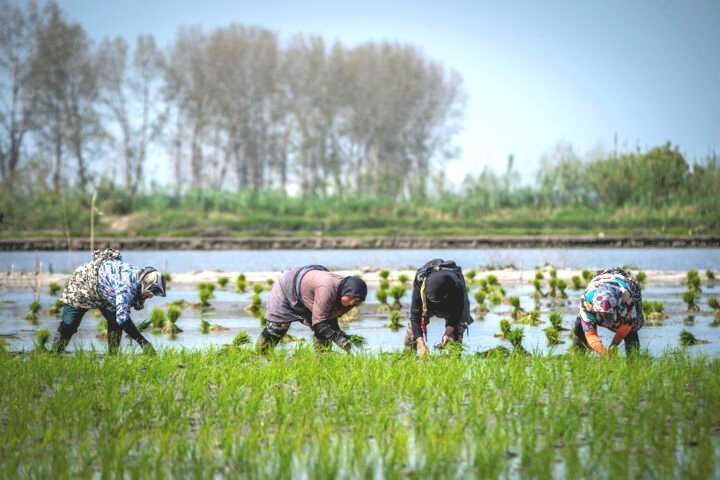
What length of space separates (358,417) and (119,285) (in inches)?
140

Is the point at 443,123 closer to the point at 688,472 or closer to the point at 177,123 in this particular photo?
the point at 177,123

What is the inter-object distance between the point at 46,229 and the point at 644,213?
30.0m

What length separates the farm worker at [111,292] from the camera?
9875 millimetres

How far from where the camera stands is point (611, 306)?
8859 mm

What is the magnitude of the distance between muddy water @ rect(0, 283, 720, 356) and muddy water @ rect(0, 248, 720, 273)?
1010 centimetres

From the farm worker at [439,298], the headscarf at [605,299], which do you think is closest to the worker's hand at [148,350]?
the farm worker at [439,298]

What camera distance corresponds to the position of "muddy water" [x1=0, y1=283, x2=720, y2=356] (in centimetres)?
1244

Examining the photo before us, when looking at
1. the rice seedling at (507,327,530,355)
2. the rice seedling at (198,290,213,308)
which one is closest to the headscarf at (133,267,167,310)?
the rice seedling at (507,327,530,355)

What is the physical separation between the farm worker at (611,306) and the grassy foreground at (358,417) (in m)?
0.30

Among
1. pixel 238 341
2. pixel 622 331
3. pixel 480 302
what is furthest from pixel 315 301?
pixel 480 302

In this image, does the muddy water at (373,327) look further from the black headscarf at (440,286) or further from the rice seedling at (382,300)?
the black headscarf at (440,286)

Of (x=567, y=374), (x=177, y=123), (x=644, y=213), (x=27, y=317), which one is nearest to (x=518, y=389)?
→ (x=567, y=374)

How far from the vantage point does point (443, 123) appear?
218 ft

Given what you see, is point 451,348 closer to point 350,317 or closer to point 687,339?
point 687,339
